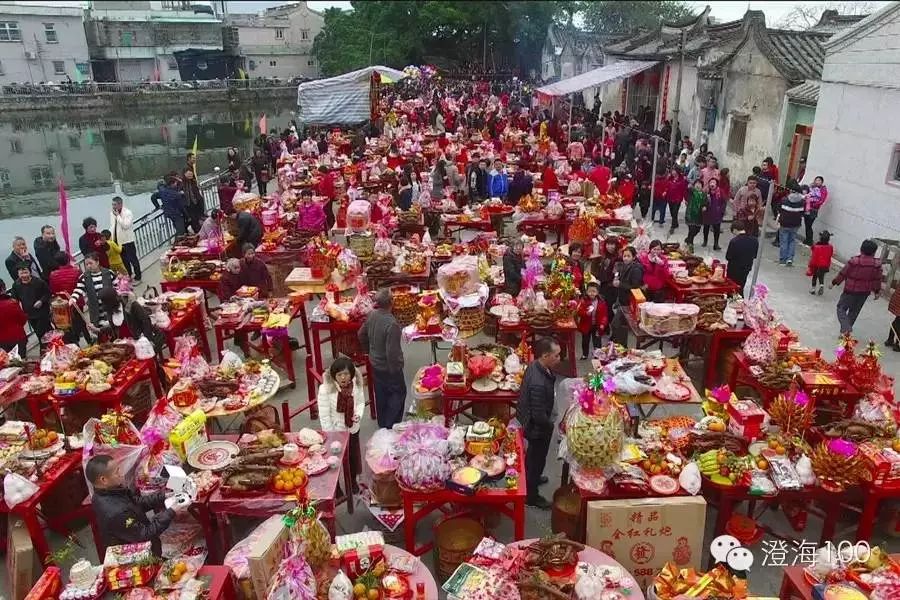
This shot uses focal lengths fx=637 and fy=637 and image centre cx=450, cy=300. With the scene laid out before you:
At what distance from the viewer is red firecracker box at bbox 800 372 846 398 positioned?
20.3 ft

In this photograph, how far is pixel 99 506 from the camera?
4348 millimetres

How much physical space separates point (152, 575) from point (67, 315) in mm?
5352

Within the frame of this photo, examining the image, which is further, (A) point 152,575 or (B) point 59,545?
(B) point 59,545

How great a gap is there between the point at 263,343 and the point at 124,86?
151ft

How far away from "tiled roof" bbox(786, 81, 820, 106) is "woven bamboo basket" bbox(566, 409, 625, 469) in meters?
11.6

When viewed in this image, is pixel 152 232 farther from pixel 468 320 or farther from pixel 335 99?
pixel 468 320

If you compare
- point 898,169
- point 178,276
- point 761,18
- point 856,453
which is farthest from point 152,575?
point 761,18

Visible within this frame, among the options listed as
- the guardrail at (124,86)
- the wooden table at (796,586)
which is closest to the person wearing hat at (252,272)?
the wooden table at (796,586)

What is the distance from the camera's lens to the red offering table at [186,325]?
797 cm

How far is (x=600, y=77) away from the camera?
66.6ft

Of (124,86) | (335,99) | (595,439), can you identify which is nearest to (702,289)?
(595,439)

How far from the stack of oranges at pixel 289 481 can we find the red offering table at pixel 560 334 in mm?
3042

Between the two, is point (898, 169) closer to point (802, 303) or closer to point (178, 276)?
point (802, 303)

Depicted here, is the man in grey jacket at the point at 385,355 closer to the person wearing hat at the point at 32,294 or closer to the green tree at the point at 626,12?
the person wearing hat at the point at 32,294
